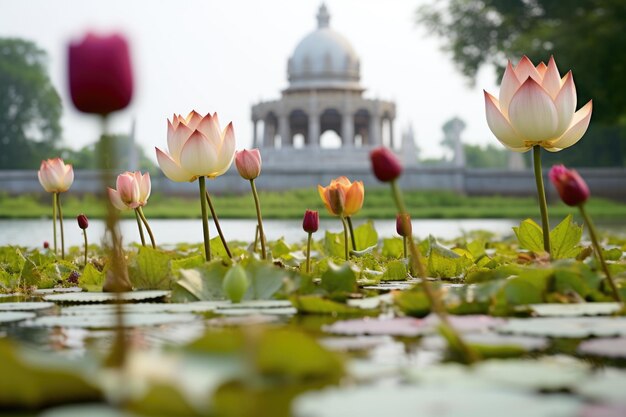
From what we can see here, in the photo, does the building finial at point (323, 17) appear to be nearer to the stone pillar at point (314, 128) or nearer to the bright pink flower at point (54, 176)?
the stone pillar at point (314, 128)

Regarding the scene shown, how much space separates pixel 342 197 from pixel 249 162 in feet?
0.81

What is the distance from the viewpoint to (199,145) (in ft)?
5.81

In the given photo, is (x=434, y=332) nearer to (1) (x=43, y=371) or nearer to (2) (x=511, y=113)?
(1) (x=43, y=371)

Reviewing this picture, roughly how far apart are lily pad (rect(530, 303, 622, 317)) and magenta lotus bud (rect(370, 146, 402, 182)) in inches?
16.3

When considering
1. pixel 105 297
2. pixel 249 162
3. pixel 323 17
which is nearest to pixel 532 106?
pixel 249 162

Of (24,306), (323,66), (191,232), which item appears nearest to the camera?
(24,306)

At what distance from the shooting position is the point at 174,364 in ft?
2.33

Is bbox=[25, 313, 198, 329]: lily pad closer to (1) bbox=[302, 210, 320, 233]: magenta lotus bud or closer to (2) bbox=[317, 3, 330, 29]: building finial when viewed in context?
(1) bbox=[302, 210, 320, 233]: magenta lotus bud

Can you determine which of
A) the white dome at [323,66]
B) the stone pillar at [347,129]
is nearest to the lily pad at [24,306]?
the stone pillar at [347,129]

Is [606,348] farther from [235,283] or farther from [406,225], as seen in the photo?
[235,283]

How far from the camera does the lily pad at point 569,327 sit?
1.06m

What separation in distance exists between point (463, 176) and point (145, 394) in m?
22.2

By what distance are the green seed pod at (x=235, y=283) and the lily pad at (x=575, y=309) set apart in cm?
47

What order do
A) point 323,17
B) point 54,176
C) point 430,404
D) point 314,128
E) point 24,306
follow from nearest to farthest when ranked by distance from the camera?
1. point 430,404
2. point 24,306
3. point 54,176
4. point 314,128
5. point 323,17
